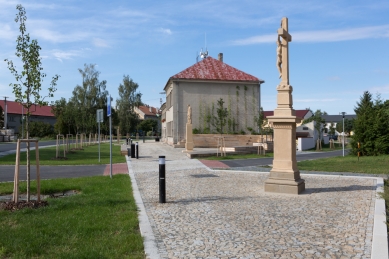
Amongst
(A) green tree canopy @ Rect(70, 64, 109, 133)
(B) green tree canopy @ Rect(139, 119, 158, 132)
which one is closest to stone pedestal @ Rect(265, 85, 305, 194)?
(A) green tree canopy @ Rect(70, 64, 109, 133)

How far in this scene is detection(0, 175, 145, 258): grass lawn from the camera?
4.75 metres

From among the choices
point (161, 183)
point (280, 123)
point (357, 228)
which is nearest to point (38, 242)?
point (161, 183)

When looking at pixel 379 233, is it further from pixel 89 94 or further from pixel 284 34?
pixel 89 94

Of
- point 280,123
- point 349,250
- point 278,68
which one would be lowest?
point 349,250

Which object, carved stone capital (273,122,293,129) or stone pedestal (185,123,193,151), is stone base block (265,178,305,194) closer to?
carved stone capital (273,122,293,129)

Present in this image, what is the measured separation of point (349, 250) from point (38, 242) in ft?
13.6

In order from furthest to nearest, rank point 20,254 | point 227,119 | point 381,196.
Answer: point 227,119 < point 381,196 < point 20,254

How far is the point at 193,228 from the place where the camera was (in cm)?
598

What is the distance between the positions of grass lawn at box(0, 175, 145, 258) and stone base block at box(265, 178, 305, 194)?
3569 millimetres

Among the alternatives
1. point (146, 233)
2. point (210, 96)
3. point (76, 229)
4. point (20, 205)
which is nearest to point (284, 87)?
point (146, 233)

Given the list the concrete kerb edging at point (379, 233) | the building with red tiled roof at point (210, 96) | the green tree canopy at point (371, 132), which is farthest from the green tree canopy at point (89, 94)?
the concrete kerb edging at point (379, 233)

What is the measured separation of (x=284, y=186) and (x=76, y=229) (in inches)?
216

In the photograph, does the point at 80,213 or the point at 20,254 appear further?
the point at 80,213

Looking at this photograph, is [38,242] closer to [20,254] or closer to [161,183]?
[20,254]
